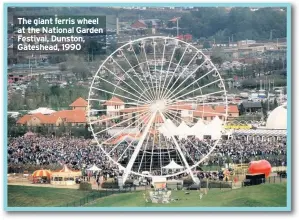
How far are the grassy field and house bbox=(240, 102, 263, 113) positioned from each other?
1.71m

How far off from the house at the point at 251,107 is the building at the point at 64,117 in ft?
11.5

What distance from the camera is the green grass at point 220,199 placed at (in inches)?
1080

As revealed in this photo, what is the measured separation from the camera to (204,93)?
91.4 ft

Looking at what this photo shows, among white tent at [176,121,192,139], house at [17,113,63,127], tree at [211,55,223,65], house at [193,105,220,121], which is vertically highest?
tree at [211,55,223,65]

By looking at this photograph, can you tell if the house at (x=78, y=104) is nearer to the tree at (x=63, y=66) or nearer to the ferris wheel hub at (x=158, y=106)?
the tree at (x=63, y=66)

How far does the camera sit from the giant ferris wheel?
1091 inches

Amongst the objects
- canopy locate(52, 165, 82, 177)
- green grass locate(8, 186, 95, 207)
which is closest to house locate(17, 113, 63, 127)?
canopy locate(52, 165, 82, 177)

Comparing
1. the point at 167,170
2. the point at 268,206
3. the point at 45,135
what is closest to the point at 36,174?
the point at 45,135

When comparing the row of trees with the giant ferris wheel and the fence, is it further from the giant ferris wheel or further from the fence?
the fence

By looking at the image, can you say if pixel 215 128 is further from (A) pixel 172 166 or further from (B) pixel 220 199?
(B) pixel 220 199

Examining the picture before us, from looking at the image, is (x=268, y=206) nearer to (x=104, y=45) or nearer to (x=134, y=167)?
(x=134, y=167)

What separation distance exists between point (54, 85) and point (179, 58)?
2839mm

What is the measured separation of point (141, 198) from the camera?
27500 millimetres

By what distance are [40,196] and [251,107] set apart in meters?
5.09
